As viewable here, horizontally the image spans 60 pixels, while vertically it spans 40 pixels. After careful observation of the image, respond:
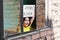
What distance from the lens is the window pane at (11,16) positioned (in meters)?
4.91

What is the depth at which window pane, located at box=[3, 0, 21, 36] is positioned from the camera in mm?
4914

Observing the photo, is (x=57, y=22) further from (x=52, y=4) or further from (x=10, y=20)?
(x=10, y=20)

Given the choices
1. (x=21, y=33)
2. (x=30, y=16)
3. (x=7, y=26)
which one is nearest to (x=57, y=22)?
(x=30, y=16)

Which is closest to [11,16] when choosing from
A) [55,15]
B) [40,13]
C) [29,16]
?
[29,16]

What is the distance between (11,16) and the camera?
201 inches

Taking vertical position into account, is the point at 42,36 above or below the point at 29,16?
below

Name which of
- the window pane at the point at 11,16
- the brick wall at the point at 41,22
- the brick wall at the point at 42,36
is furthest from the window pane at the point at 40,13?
the window pane at the point at 11,16

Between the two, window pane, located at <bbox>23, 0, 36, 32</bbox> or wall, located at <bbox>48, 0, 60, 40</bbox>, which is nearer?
window pane, located at <bbox>23, 0, 36, 32</bbox>

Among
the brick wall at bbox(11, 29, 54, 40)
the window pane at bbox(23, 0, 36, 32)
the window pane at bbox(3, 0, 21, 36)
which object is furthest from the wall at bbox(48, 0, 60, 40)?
the window pane at bbox(3, 0, 21, 36)

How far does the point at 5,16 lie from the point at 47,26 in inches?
94.7

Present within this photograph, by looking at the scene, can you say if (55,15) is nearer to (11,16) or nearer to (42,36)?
(42,36)

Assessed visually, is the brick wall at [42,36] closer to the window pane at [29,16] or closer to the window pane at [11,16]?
the window pane at [29,16]

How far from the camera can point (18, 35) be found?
5.27 meters

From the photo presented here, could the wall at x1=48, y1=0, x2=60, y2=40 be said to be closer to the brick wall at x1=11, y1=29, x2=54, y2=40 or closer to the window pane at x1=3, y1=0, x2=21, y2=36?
the brick wall at x1=11, y1=29, x2=54, y2=40
